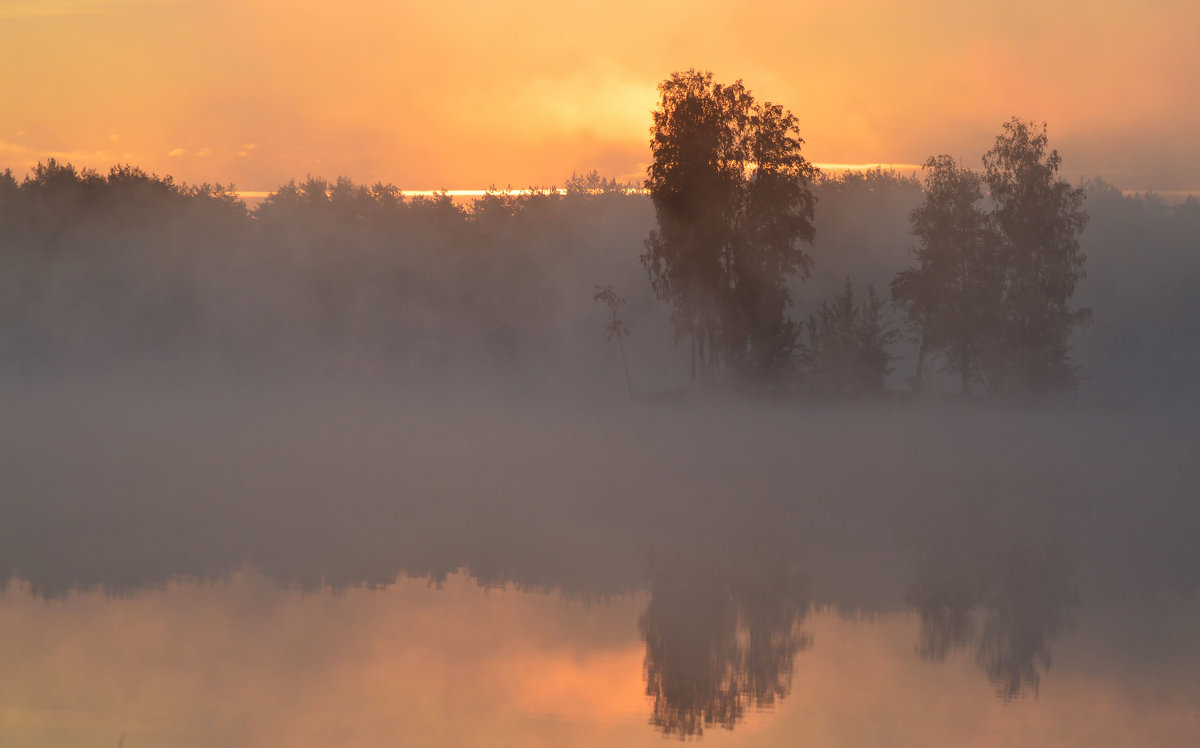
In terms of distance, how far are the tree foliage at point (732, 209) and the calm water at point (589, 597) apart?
15191mm

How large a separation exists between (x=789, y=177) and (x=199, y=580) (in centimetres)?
3909

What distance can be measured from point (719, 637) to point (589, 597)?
9.14 ft

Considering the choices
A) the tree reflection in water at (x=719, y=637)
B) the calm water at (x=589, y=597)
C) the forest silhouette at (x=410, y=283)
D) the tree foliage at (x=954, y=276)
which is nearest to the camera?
the calm water at (x=589, y=597)

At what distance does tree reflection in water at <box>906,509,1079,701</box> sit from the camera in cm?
1442

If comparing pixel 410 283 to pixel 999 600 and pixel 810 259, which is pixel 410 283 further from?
pixel 999 600

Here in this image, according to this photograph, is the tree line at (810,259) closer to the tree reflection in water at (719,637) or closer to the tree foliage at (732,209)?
the tree foliage at (732,209)

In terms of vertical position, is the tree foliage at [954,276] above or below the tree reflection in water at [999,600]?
above

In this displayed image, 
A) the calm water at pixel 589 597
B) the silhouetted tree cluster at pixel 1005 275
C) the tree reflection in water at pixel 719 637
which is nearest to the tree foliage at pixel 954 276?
the silhouetted tree cluster at pixel 1005 275

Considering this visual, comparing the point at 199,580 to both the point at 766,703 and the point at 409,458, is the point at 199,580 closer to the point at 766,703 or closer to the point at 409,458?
the point at 766,703

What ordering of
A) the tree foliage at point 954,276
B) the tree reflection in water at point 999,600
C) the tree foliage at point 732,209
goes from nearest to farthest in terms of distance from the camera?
the tree reflection in water at point 999,600
the tree foliage at point 732,209
the tree foliage at point 954,276

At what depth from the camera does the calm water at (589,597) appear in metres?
11.9

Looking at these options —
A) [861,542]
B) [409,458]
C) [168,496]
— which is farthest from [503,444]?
[861,542]

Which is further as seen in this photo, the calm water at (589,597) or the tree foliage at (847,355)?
the tree foliage at (847,355)

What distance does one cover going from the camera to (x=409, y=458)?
116ft
